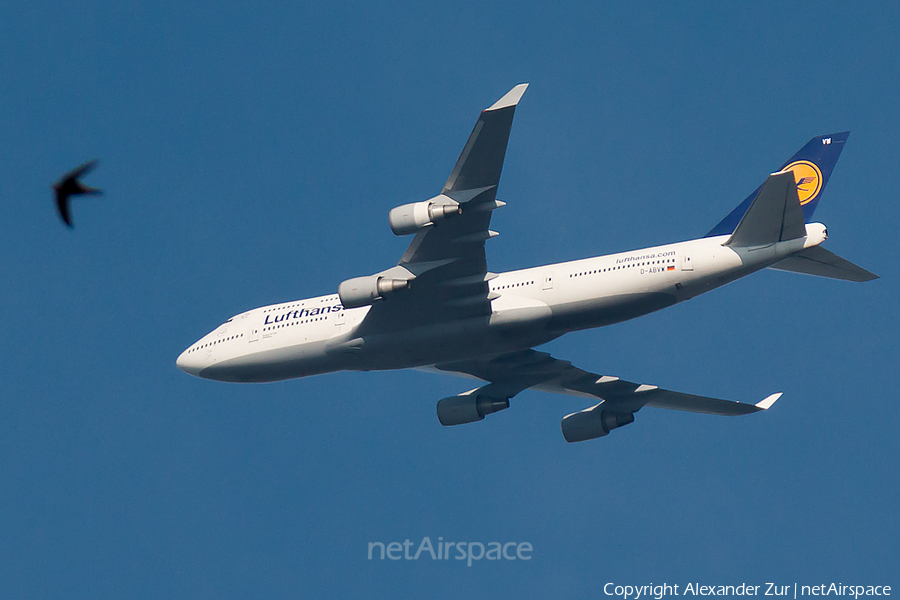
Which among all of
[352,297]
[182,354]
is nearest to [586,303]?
[352,297]

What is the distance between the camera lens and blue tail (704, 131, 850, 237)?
30.8 meters

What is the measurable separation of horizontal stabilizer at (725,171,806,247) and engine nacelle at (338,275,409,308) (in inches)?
385

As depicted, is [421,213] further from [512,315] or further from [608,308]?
[608,308]

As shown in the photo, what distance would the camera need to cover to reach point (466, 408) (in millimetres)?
35969

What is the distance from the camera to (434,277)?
3002 centimetres

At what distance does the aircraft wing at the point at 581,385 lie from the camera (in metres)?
35.7

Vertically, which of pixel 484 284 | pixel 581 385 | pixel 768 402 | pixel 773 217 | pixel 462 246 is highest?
pixel 462 246

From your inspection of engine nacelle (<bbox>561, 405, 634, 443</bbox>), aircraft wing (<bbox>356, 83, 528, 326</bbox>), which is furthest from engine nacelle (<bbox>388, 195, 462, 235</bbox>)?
engine nacelle (<bbox>561, 405, 634, 443</bbox>)

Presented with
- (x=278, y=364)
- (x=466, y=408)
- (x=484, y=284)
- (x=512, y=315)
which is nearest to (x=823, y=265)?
(x=512, y=315)

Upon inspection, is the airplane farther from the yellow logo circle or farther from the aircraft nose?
the aircraft nose

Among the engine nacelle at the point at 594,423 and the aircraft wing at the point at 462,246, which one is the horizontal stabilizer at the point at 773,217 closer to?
the aircraft wing at the point at 462,246

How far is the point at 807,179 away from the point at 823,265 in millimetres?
3113

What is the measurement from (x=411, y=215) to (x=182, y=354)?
13.6m

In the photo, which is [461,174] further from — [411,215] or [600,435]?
[600,435]
